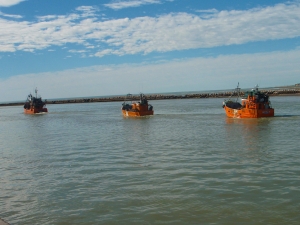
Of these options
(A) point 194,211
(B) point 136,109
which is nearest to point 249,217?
(A) point 194,211

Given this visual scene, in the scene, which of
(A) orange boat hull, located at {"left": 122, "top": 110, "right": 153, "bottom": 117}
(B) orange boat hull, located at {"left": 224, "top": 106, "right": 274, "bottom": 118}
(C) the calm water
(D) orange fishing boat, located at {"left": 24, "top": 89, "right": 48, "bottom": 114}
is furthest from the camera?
(D) orange fishing boat, located at {"left": 24, "top": 89, "right": 48, "bottom": 114}

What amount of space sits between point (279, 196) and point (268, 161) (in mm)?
4779

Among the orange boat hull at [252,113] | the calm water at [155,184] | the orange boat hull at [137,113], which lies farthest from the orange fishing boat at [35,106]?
the calm water at [155,184]

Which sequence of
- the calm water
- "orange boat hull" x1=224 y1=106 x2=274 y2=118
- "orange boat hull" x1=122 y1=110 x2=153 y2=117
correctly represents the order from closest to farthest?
the calm water < "orange boat hull" x1=224 y1=106 x2=274 y2=118 < "orange boat hull" x1=122 y1=110 x2=153 y2=117

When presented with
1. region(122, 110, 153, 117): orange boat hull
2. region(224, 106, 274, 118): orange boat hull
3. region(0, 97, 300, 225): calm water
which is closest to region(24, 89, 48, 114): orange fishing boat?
region(122, 110, 153, 117): orange boat hull

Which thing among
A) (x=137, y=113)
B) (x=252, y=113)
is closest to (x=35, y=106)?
(x=137, y=113)

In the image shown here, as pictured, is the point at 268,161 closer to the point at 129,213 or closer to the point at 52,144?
the point at 129,213

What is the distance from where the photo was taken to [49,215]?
9359 mm

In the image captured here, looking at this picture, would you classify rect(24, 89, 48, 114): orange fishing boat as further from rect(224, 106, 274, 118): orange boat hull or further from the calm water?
the calm water

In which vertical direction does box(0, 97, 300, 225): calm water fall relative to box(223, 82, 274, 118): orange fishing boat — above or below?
below

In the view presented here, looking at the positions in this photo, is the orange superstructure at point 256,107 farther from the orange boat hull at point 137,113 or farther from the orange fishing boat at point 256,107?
the orange boat hull at point 137,113

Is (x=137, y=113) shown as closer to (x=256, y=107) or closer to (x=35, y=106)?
(x=256, y=107)

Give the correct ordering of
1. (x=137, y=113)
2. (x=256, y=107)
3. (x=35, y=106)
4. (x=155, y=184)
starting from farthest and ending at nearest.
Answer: (x=35, y=106) < (x=137, y=113) < (x=256, y=107) < (x=155, y=184)

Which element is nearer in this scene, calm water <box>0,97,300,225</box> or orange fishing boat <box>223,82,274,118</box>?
calm water <box>0,97,300,225</box>
